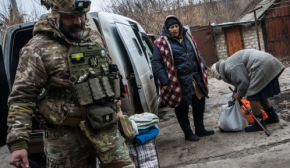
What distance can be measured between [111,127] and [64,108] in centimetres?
37

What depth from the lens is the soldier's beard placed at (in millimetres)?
1831

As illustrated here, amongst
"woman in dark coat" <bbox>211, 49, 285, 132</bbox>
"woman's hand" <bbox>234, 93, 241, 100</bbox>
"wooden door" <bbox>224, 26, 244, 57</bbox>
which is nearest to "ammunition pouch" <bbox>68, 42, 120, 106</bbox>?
"woman in dark coat" <bbox>211, 49, 285, 132</bbox>

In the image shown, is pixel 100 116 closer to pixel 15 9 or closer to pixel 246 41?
pixel 15 9

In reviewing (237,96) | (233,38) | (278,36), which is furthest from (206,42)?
(237,96)

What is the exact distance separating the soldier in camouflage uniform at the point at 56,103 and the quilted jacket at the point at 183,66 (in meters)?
1.78

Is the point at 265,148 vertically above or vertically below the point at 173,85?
below

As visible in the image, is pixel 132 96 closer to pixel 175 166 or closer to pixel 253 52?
pixel 175 166

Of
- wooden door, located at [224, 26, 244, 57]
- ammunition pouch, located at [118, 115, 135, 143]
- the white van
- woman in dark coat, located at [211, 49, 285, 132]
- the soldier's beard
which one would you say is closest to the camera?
the soldier's beard

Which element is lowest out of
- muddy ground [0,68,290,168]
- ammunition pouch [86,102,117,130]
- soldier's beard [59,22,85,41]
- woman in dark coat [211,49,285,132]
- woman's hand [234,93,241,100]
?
muddy ground [0,68,290,168]

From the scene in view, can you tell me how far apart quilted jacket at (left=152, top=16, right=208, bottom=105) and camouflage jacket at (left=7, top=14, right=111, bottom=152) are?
76.9 inches

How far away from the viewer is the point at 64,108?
1781 millimetres

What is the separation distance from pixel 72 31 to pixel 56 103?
1.73 feet

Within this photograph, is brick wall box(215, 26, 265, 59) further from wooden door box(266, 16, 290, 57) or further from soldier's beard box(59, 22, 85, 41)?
soldier's beard box(59, 22, 85, 41)

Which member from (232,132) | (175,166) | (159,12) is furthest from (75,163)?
(159,12)
